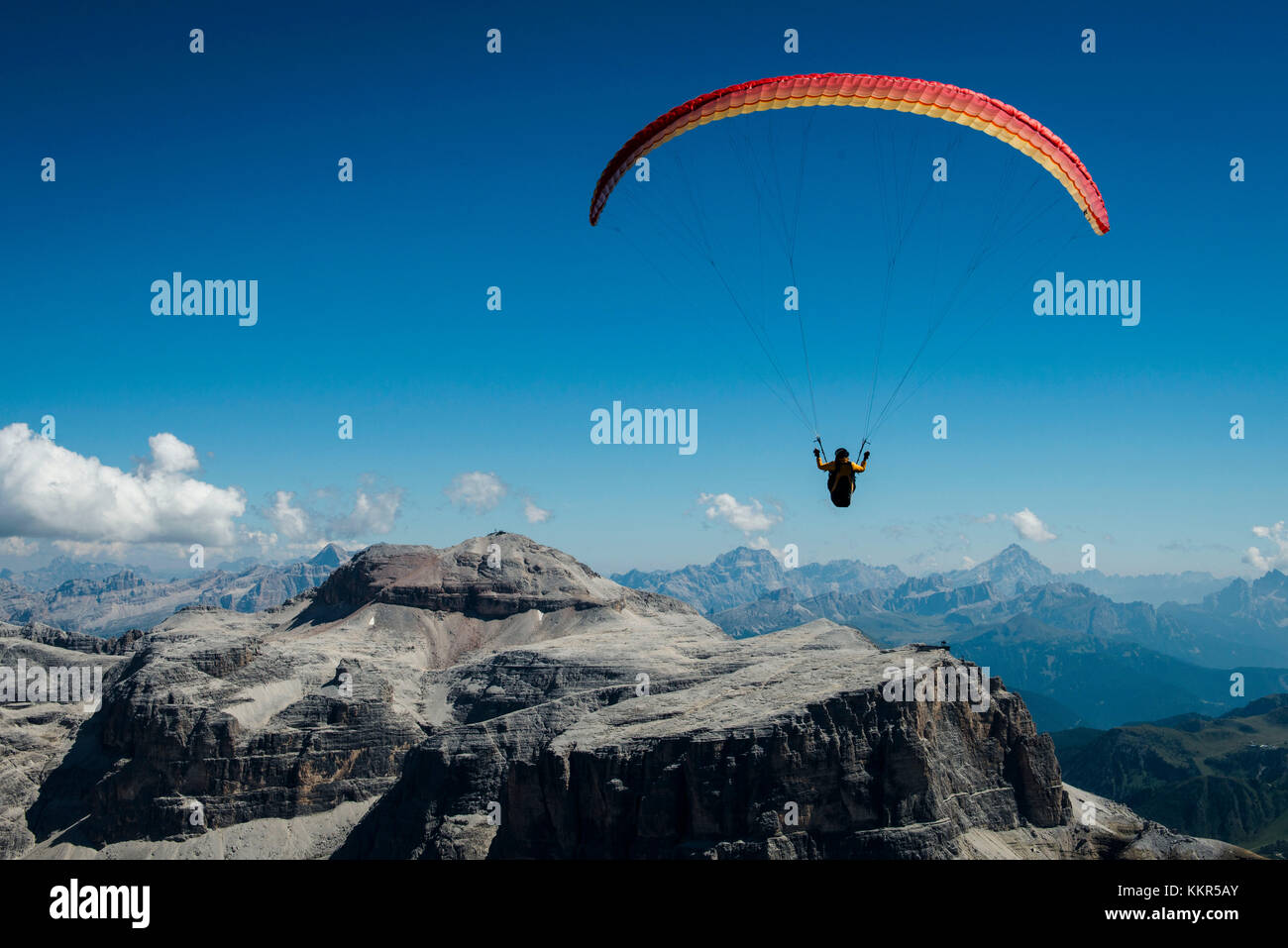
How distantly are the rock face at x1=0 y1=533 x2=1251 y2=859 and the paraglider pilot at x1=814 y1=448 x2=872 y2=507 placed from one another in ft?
297

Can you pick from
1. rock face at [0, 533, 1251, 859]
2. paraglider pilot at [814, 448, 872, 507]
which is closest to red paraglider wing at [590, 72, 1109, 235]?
paraglider pilot at [814, 448, 872, 507]

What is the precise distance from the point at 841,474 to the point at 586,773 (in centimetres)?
10593

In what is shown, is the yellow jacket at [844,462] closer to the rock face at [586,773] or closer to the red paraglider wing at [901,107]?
the red paraglider wing at [901,107]

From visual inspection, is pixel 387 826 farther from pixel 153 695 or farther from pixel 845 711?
pixel 845 711

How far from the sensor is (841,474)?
51625mm

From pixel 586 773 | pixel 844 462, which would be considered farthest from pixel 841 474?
pixel 586 773

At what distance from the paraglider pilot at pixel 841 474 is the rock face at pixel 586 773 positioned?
90.6 metres

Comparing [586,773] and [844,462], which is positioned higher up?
[844,462]

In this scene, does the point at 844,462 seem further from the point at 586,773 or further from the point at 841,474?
the point at 586,773
